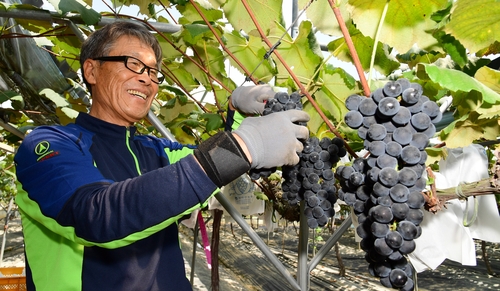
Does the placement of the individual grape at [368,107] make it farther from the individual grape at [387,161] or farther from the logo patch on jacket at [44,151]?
the logo patch on jacket at [44,151]

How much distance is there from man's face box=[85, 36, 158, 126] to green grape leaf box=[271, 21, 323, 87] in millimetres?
570

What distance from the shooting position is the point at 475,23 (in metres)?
1.02

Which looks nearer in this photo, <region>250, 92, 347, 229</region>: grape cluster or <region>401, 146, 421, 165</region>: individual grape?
<region>401, 146, 421, 165</region>: individual grape

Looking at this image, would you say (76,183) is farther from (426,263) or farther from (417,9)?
(426,263)

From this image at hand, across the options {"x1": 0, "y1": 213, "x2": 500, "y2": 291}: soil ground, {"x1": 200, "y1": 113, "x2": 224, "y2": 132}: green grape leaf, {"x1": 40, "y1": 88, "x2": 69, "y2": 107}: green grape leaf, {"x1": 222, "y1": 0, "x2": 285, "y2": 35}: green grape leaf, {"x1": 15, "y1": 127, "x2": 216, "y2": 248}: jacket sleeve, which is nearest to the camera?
{"x1": 15, "y1": 127, "x2": 216, "y2": 248}: jacket sleeve

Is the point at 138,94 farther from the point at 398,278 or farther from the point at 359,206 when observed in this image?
the point at 398,278

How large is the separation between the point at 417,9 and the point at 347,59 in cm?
37

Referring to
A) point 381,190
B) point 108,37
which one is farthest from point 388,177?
point 108,37

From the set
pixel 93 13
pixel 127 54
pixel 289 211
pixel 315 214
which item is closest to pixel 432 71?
pixel 315 214

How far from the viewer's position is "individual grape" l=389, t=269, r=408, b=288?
2.85 feet

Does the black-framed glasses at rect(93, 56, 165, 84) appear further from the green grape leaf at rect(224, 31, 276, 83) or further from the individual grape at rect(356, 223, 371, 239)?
the individual grape at rect(356, 223, 371, 239)

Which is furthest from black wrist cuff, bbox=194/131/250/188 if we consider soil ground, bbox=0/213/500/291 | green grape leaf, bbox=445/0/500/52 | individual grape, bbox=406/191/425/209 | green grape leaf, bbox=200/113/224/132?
soil ground, bbox=0/213/500/291

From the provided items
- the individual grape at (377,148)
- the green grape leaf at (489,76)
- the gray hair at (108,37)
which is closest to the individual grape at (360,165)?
the individual grape at (377,148)

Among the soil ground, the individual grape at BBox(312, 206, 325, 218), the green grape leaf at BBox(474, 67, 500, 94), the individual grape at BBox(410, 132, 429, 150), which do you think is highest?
the green grape leaf at BBox(474, 67, 500, 94)
